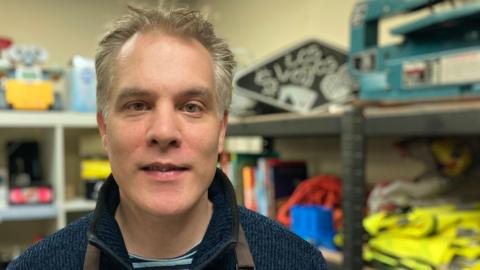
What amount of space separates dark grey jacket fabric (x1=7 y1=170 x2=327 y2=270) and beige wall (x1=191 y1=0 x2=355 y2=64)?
0.99 m

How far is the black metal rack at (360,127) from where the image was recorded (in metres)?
1.00

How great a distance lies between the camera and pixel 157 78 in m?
0.78

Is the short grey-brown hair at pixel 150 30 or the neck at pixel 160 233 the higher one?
the short grey-brown hair at pixel 150 30

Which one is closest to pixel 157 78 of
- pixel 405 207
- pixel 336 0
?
pixel 405 207

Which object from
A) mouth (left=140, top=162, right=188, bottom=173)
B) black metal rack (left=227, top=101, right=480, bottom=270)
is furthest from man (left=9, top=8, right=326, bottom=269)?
black metal rack (left=227, top=101, right=480, bottom=270)

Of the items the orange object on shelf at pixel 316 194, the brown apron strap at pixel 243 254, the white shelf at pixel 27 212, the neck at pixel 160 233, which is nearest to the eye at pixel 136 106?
the neck at pixel 160 233

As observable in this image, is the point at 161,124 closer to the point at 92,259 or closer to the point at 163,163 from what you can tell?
the point at 163,163

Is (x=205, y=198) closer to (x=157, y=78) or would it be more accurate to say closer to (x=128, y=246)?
(x=128, y=246)

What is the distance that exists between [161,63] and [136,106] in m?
0.08

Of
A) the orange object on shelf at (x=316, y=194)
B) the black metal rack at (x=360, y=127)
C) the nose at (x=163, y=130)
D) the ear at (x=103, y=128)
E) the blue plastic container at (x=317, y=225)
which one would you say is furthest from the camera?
the orange object on shelf at (x=316, y=194)

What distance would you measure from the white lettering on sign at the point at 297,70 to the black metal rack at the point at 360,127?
23 centimetres

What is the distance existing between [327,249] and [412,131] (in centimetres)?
54

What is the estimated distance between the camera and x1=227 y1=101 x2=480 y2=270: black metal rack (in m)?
1.00

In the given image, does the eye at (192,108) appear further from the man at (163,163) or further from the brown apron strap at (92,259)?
the brown apron strap at (92,259)
